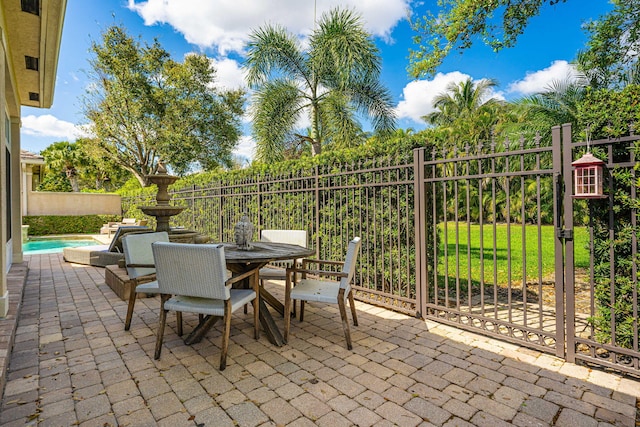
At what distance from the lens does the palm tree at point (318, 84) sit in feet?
28.2

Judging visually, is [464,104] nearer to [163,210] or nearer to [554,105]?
[554,105]

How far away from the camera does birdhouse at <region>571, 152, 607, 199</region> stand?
2.38 meters

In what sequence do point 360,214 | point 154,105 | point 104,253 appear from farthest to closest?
1. point 154,105
2. point 104,253
3. point 360,214

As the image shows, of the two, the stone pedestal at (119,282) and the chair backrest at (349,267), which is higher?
the chair backrest at (349,267)

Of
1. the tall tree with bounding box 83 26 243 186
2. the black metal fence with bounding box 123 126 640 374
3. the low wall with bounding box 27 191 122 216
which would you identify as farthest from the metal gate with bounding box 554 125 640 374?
the low wall with bounding box 27 191 122 216

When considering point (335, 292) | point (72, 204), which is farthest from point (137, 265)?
point (72, 204)

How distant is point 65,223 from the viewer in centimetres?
1597

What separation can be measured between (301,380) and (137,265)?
6.62 ft

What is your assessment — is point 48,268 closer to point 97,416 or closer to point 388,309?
point 97,416

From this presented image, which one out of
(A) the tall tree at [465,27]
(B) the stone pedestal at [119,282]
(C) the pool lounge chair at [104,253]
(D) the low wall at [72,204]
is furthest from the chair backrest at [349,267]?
(D) the low wall at [72,204]

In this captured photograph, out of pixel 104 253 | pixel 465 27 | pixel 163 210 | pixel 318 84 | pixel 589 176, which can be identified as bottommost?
pixel 104 253

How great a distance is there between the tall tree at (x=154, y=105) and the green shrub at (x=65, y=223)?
338 centimetres

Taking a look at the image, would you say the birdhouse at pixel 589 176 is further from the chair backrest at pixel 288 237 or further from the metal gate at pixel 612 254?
the chair backrest at pixel 288 237

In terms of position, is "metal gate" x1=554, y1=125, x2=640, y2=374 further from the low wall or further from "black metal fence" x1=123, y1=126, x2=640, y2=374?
the low wall
